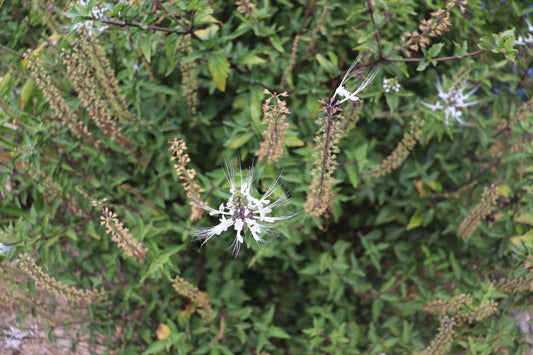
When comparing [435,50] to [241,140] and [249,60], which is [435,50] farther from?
[241,140]

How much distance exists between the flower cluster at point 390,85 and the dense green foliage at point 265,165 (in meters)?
0.02

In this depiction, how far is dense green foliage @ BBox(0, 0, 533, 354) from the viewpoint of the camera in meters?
2.24

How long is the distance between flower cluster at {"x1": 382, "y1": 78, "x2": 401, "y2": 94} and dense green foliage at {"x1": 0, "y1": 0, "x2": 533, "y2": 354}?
0.05ft

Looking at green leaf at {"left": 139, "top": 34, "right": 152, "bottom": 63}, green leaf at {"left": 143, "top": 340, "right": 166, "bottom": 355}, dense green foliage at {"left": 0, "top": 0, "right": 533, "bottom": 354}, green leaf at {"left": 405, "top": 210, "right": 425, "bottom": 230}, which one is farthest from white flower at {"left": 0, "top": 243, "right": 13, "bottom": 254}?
green leaf at {"left": 405, "top": 210, "right": 425, "bottom": 230}

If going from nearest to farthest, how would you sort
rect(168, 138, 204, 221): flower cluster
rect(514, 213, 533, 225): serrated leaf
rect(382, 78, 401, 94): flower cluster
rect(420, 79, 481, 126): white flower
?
rect(168, 138, 204, 221): flower cluster, rect(382, 78, 401, 94): flower cluster, rect(514, 213, 533, 225): serrated leaf, rect(420, 79, 481, 126): white flower

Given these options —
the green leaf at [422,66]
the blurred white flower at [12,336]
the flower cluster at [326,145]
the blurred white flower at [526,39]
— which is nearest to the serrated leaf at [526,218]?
the blurred white flower at [526,39]

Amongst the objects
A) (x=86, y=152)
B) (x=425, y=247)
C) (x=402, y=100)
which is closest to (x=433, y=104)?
(x=402, y=100)

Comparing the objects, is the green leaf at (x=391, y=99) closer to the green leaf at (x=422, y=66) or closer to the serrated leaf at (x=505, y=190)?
the green leaf at (x=422, y=66)

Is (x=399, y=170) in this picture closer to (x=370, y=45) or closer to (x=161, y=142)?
(x=370, y=45)

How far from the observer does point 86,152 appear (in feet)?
8.21

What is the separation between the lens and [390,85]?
2.17 meters

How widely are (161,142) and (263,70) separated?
2.84ft

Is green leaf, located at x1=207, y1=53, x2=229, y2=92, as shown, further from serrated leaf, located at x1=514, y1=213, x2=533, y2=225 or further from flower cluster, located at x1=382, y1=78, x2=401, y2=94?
serrated leaf, located at x1=514, y1=213, x2=533, y2=225

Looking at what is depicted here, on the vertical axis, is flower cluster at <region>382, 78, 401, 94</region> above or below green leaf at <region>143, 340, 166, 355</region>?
above
